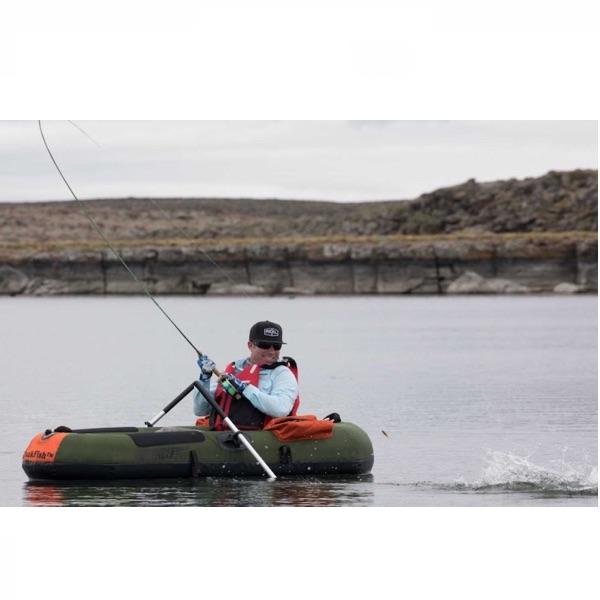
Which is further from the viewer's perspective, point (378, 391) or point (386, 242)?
point (386, 242)

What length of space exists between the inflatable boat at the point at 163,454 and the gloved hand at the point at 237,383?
49 cm

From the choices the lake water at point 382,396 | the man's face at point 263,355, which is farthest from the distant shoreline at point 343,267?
the man's face at point 263,355

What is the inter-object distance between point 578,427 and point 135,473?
7.47 m

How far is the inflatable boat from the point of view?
1344 cm

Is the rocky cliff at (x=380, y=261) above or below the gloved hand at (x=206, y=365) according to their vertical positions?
above

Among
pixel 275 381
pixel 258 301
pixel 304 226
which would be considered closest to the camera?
pixel 275 381

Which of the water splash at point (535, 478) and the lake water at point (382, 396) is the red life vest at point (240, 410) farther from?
the water splash at point (535, 478)

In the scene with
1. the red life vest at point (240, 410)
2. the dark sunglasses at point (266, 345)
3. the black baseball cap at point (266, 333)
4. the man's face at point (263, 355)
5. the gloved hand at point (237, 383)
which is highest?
the black baseball cap at point (266, 333)

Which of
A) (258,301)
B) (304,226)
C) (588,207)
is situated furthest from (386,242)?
(304,226)

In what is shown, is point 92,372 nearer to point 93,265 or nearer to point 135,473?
point 135,473

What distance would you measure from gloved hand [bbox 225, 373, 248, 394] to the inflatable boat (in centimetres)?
49

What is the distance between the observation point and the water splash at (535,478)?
1391 cm

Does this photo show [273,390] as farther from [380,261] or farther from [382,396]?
[380,261]

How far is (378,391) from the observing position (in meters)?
24.6
